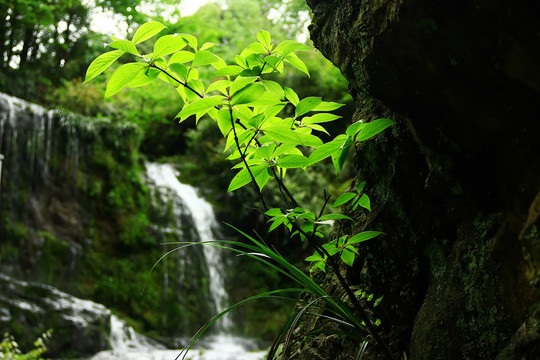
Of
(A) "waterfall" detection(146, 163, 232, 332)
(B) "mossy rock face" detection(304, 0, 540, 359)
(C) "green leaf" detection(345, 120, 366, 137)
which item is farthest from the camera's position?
(A) "waterfall" detection(146, 163, 232, 332)

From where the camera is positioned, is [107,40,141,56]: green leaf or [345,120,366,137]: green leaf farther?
[345,120,366,137]: green leaf

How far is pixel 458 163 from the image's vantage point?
1208 mm

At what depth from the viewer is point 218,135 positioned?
11.6 metres

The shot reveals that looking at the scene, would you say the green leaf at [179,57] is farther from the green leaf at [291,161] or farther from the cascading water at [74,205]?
the cascading water at [74,205]

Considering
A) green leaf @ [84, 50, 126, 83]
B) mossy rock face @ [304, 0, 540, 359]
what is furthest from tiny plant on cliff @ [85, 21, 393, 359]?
mossy rock face @ [304, 0, 540, 359]

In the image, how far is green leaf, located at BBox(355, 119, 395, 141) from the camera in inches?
48.4

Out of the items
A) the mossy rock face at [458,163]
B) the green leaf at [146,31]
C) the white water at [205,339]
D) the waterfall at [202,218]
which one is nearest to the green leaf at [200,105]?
the green leaf at [146,31]

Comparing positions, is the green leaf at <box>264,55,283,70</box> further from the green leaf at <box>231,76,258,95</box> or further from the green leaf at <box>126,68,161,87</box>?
the green leaf at <box>126,68,161,87</box>

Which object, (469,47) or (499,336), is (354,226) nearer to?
(499,336)

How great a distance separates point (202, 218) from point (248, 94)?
29.2 feet

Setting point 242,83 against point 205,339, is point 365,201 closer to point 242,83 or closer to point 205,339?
point 242,83

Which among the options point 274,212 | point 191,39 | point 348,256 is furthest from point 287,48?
point 348,256

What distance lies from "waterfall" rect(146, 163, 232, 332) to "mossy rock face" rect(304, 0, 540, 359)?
733 centimetres

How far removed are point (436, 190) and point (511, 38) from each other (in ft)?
1.63
